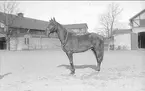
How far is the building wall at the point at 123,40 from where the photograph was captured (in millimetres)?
25578

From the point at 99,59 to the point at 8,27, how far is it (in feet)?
102

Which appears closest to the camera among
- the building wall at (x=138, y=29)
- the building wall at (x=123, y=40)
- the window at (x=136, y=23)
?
the building wall at (x=138, y=29)

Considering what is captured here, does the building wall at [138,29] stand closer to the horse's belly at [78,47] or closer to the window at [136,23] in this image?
the window at [136,23]

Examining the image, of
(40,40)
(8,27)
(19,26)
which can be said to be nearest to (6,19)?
(8,27)

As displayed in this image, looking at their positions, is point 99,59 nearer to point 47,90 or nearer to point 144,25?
point 47,90

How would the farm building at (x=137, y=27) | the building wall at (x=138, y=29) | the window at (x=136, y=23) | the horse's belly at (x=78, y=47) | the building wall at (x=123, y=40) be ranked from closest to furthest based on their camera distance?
the horse's belly at (x=78, y=47) → the building wall at (x=138, y=29) → the farm building at (x=137, y=27) → the building wall at (x=123, y=40) → the window at (x=136, y=23)

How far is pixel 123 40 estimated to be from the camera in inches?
1031

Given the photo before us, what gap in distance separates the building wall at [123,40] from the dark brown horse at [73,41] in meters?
20.6

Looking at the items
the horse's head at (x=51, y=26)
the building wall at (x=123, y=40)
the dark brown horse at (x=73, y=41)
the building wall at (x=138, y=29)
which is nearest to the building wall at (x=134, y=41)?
the building wall at (x=123, y=40)

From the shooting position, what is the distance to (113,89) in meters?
4.32

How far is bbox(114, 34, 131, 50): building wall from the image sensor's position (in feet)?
83.9

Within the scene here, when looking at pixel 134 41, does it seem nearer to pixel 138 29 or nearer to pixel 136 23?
pixel 138 29

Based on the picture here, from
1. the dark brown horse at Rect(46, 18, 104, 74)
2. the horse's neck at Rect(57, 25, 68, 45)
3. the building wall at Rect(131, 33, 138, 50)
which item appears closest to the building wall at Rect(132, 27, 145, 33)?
the building wall at Rect(131, 33, 138, 50)

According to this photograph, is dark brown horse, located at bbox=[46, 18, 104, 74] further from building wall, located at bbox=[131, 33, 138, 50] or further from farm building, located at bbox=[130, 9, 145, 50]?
farm building, located at bbox=[130, 9, 145, 50]
